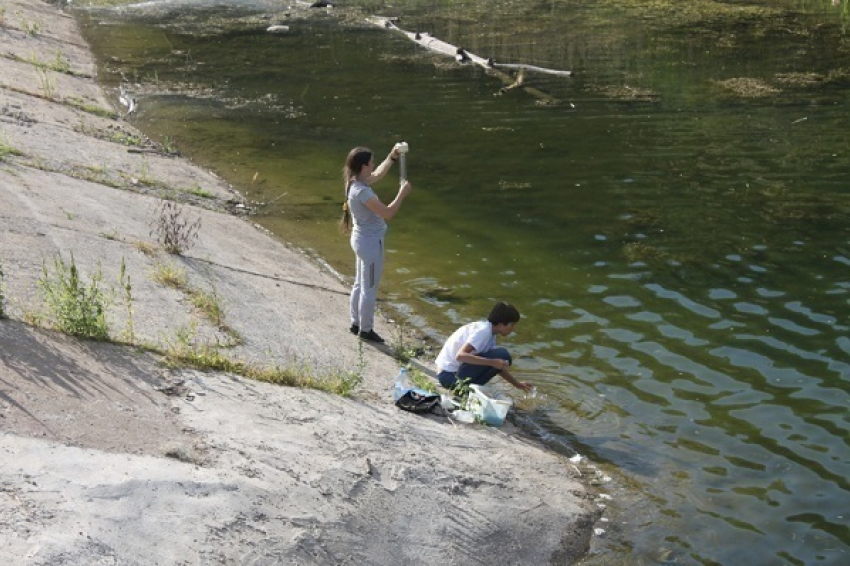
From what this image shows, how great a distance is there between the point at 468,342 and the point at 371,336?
1712mm

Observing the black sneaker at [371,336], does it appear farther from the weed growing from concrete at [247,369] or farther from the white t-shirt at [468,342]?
the weed growing from concrete at [247,369]

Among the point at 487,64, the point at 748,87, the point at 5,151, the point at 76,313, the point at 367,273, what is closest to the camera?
the point at 76,313

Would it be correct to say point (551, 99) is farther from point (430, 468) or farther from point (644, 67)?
Result: point (430, 468)

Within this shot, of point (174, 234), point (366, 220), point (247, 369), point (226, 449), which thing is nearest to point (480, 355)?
Answer: point (366, 220)

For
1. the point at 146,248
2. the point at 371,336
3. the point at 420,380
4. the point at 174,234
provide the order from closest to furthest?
the point at 420,380 < the point at 371,336 < the point at 146,248 < the point at 174,234

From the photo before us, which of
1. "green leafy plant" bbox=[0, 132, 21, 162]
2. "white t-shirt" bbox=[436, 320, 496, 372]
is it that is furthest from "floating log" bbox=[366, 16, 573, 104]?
"white t-shirt" bbox=[436, 320, 496, 372]

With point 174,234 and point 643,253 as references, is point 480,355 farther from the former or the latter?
point 643,253

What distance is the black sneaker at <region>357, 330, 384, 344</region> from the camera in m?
12.2

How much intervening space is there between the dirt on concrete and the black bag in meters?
0.18

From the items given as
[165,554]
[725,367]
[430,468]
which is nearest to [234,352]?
[430,468]

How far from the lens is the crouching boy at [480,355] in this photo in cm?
1077

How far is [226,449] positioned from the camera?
27.9 ft

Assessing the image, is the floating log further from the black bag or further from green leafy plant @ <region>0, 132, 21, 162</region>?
the black bag

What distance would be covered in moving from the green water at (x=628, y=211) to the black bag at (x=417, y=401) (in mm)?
1248
